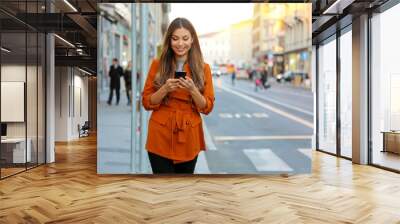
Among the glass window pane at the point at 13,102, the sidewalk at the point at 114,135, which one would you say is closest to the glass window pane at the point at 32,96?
the glass window pane at the point at 13,102

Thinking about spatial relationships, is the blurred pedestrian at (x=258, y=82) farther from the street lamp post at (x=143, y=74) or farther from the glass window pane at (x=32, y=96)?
the glass window pane at (x=32, y=96)

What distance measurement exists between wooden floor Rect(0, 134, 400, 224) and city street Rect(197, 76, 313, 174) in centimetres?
23

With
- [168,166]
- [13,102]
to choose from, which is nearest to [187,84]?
[168,166]

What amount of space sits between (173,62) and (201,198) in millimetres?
1937

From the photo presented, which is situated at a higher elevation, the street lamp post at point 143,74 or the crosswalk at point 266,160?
the street lamp post at point 143,74

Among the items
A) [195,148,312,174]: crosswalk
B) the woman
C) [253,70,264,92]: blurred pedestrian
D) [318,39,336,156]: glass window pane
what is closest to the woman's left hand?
the woman

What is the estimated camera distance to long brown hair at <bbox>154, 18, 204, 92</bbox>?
252 inches

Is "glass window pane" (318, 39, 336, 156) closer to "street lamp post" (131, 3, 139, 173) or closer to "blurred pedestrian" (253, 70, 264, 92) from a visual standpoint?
"blurred pedestrian" (253, 70, 264, 92)

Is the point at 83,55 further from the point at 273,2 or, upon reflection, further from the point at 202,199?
the point at 202,199

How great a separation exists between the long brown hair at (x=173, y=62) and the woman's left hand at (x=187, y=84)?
166mm

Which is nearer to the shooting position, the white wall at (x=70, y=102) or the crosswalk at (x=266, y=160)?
the crosswalk at (x=266, y=160)

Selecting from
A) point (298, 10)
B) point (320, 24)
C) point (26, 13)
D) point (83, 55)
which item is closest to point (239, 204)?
point (298, 10)

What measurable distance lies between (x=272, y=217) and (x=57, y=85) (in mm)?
Answer: 9175

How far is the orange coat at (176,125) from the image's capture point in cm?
620
